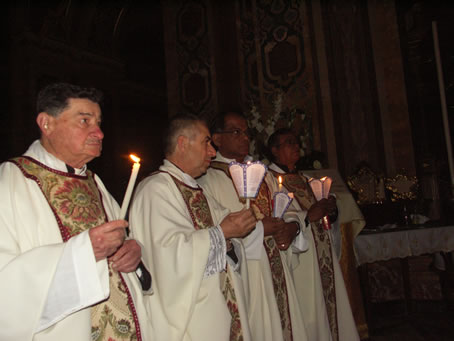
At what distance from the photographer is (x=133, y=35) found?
14.1 metres

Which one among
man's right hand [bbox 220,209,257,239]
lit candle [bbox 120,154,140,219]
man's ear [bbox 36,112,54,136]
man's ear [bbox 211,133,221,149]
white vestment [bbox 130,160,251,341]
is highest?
man's ear [bbox 211,133,221,149]

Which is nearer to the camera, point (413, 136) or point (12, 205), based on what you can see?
point (12, 205)

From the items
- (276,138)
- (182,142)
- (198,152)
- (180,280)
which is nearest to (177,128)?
(182,142)

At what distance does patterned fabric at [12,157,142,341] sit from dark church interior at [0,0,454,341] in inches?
128

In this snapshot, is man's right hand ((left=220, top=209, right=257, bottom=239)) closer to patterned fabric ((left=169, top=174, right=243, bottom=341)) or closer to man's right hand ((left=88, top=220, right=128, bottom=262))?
patterned fabric ((left=169, top=174, right=243, bottom=341))

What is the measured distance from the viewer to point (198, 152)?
111 inches

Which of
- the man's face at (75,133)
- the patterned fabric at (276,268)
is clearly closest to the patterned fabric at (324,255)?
the patterned fabric at (276,268)

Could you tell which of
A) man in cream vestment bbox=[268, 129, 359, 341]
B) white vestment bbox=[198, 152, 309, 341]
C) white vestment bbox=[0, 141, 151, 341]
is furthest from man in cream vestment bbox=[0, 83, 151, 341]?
man in cream vestment bbox=[268, 129, 359, 341]

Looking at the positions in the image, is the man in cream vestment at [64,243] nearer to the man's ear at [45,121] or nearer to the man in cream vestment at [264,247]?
the man's ear at [45,121]

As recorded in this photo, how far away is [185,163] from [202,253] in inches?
29.0

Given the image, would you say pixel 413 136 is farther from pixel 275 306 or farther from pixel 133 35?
pixel 133 35

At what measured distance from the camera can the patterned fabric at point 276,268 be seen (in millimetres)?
3334

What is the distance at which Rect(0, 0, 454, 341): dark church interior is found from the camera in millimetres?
5449

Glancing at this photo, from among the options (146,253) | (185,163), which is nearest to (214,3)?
(185,163)
